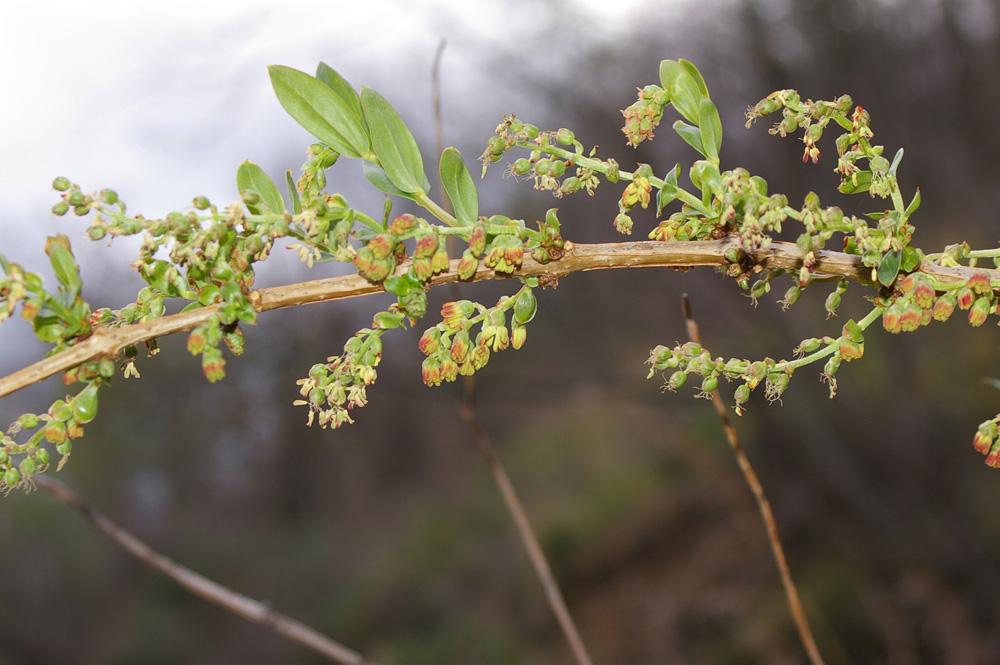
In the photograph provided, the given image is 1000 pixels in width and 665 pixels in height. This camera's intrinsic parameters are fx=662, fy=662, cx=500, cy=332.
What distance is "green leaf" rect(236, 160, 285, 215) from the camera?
2.03 feet

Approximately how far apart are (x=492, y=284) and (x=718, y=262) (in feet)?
20.2

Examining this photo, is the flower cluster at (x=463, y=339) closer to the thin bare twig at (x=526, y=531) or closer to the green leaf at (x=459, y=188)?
the green leaf at (x=459, y=188)

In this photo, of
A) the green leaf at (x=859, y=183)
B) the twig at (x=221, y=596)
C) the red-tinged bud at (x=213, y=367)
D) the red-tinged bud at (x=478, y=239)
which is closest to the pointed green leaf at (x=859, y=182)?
the green leaf at (x=859, y=183)

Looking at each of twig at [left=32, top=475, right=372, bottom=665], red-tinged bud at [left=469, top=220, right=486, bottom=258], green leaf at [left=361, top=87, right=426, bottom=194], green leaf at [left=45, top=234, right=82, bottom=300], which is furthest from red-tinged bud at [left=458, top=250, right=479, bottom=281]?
twig at [left=32, top=475, right=372, bottom=665]

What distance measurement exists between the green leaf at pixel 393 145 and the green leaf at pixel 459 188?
3cm

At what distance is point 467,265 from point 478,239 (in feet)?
0.08

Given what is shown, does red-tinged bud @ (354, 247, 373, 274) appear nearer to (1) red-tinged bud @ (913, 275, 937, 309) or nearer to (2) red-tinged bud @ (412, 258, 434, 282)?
(2) red-tinged bud @ (412, 258, 434, 282)

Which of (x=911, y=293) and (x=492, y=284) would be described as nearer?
(x=911, y=293)

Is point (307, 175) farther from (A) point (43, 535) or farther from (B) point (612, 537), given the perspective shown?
(A) point (43, 535)

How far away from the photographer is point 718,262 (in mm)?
600

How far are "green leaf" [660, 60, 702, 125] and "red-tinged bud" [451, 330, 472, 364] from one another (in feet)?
1.00

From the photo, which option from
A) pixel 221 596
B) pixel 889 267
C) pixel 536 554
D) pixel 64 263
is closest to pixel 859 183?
pixel 889 267

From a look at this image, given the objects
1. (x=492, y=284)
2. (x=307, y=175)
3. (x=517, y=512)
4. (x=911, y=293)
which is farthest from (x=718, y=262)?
(x=492, y=284)

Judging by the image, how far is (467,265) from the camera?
0.58 metres
